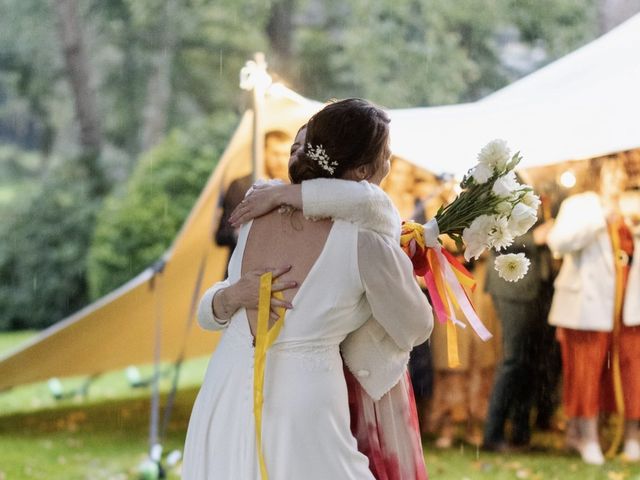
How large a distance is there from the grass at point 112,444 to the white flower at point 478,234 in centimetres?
261

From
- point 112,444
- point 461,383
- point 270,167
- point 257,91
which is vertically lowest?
point 112,444

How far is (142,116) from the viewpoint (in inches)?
454

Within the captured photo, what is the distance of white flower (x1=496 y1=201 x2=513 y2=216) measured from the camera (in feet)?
7.66

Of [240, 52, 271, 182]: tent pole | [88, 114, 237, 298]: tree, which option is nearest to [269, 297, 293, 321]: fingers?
[240, 52, 271, 182]: tent pole

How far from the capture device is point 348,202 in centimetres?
218

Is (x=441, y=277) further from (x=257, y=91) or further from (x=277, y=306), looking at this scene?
(x=257, y=91)

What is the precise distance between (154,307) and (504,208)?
327 centimetres

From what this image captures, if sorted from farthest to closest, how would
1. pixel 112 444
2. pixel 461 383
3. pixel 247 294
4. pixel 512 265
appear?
pixel 112 444 < pixel 461 383 < pixel 512 265 < pixel 247 294

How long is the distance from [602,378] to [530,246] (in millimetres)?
686

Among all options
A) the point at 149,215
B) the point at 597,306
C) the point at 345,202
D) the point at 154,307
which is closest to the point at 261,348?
the point at 345,202

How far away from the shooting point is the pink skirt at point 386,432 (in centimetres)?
232

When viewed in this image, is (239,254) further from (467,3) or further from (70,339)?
(467,3)

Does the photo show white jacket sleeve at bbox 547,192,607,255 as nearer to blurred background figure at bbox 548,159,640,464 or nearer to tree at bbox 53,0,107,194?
blurred background figure at bbox 548,159,640,464

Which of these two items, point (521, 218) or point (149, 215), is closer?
point (521, 218)
